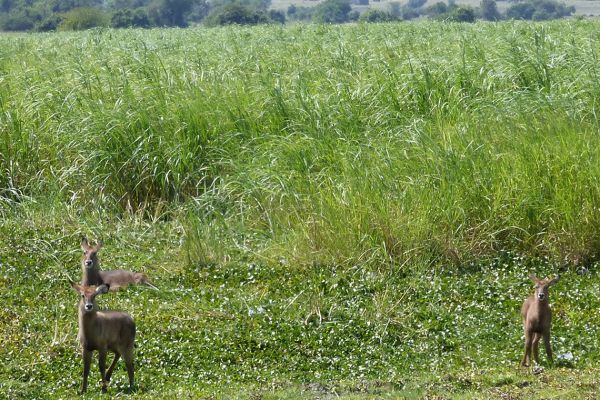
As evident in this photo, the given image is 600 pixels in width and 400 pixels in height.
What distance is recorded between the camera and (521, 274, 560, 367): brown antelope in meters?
6.79

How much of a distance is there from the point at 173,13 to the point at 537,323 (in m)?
76.6

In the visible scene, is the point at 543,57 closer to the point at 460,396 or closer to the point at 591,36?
the point at 591,36

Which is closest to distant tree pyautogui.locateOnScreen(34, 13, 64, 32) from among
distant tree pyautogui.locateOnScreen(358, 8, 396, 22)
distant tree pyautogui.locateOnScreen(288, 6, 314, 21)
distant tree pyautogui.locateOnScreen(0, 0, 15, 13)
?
distant tree pyautogui.locateOnScreen(0, 0, 15, 13)

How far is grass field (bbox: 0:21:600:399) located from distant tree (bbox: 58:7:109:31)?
152ft

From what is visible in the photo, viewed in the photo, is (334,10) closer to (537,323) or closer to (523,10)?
(523,10)

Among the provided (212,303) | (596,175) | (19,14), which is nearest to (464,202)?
(596,175)

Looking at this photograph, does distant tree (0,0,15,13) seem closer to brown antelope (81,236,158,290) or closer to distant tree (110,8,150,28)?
distant tree (110,8,150,28)

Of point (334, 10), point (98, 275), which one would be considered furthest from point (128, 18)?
point (98, 275)

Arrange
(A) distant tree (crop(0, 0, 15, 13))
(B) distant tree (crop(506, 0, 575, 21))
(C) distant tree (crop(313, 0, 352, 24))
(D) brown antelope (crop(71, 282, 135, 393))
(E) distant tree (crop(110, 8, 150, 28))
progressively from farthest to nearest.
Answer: (C) distant tree (crop(313, 0, 352, 24)) → (A) distant tree (crop(0, 0, 15, 13)) → (B) distant tree (crop(506, 0, 575, 21)) → (E) distant tree (crop(110, 8, 150, 28)) → (D) brown antelope (crop(71, 282, 135, 393))

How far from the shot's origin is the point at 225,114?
463 inches

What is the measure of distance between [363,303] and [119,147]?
13.3 ft

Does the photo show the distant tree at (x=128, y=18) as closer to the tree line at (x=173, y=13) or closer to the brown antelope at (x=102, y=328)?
the tree line at (x=173, y=13)

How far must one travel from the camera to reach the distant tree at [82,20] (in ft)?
193

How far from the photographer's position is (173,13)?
81000 millimetres
